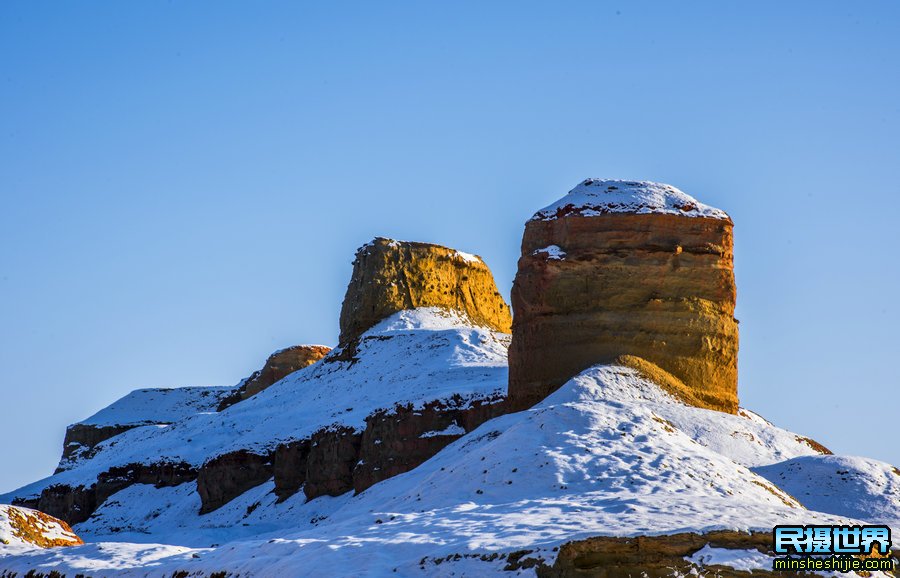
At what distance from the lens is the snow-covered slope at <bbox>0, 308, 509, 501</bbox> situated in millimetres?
63188

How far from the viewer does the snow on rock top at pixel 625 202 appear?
156ft

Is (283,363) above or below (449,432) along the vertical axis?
above

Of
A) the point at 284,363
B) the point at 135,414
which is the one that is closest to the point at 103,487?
the point at 284,363

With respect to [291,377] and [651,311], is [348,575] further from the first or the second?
[291,377]

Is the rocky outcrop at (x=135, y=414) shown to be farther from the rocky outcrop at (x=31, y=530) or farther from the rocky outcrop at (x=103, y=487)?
the rocky outcrop at (x=31, y=530)

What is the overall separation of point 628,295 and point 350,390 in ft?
87.3

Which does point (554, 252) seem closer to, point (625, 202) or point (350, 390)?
point (625, 202)

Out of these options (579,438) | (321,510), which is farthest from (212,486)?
(579,438)

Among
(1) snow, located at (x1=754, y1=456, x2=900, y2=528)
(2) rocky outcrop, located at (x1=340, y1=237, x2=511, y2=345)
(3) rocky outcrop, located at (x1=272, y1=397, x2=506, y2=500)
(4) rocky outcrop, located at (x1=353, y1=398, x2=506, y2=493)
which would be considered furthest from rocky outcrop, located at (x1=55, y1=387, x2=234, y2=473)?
(1) snow, located at (x1=754, y1=456, x2=900, y2=528)

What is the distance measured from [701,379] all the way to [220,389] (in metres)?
74.4

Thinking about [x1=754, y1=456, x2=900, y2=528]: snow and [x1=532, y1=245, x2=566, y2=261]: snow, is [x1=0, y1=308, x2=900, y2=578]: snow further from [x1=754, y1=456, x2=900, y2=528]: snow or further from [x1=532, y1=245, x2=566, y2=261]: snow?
[x1=532, y1=245, x2=566, y2=261]: snow

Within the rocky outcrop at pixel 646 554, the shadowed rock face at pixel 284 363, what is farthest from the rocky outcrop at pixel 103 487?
the rocky outcrop at pixel 646 554

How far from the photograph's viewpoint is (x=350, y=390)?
7069 cm

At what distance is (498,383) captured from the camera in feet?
186
